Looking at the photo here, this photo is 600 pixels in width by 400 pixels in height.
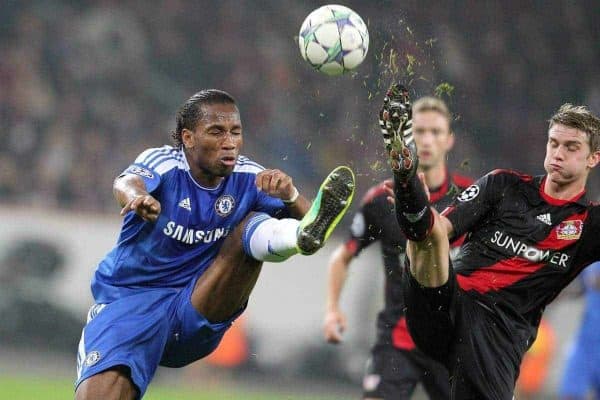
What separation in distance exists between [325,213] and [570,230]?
133cm

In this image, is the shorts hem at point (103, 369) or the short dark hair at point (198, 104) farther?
the short dark hair at point (198, 104)

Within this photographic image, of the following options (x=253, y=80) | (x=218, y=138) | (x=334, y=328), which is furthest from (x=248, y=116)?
(x=218, y=138)

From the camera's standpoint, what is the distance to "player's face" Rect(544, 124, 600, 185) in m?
5.33

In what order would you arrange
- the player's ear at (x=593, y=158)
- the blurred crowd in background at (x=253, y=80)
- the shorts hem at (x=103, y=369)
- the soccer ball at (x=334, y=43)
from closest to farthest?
the shorts hem at (x=103, y=369), the player's ear at (x=593, y=158), the soccer ball at (x=334, y=43), the blurred crowd in background at (x=253, y=80)

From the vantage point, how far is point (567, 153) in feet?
17.6

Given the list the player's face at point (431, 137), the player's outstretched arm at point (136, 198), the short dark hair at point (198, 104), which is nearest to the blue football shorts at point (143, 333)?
the player's outstretched arm at point (136, 198)

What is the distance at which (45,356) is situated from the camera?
38.9 ft

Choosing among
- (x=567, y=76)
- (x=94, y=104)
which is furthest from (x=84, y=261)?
(x=567, y=76)

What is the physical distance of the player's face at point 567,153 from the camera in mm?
5332

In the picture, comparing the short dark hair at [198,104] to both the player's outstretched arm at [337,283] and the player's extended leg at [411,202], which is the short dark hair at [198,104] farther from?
the player's outstretched arm at [337,283]

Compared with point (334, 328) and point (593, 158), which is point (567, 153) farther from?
point (334, 328)

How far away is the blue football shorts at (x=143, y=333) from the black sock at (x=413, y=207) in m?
1.20

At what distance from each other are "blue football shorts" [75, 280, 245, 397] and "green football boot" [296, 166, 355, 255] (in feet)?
2.68

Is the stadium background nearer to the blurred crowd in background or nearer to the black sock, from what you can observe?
the blurred crowd in background
